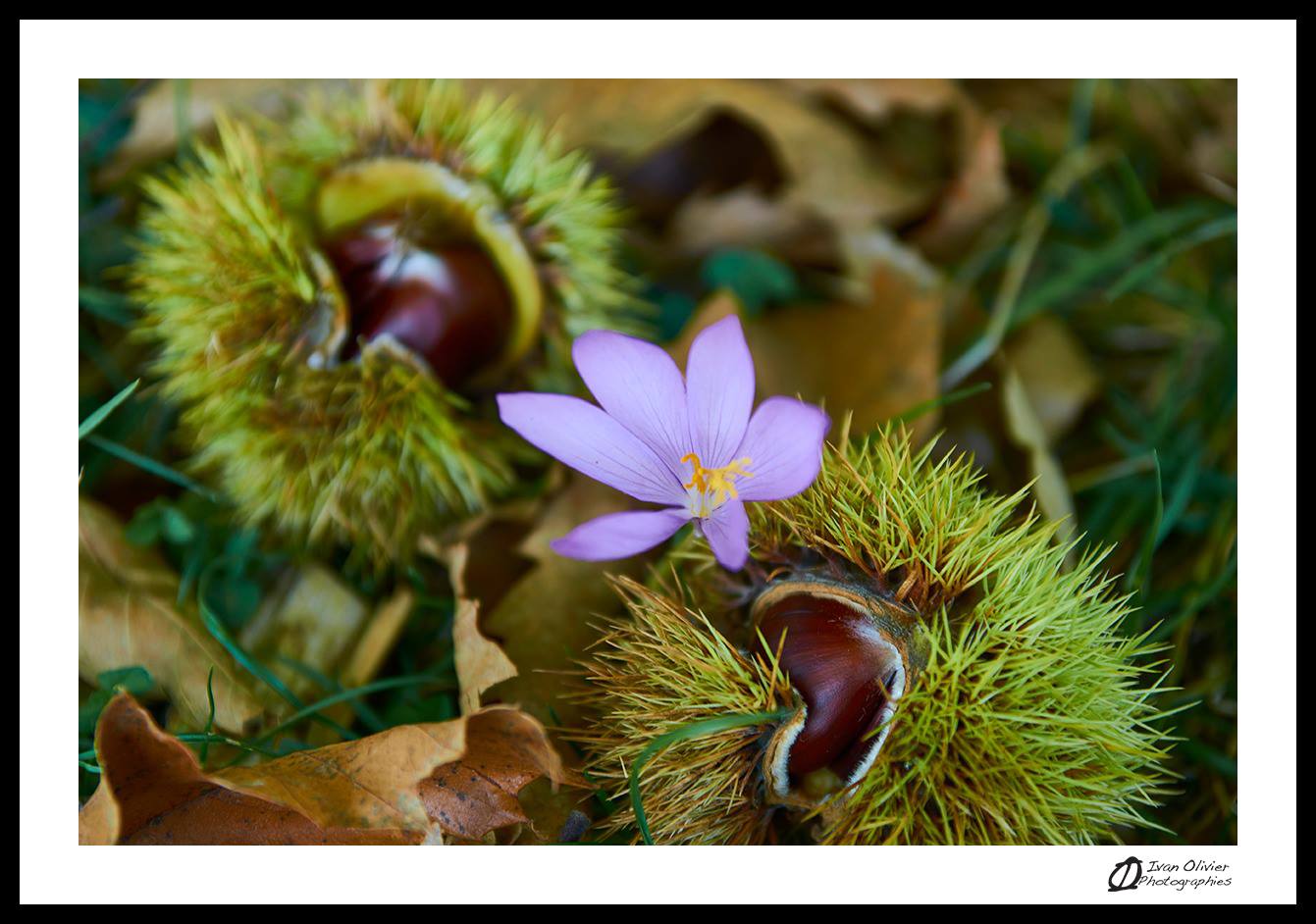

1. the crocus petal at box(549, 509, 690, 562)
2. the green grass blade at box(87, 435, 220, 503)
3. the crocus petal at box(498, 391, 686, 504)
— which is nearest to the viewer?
the crocus petal at box(549, 509, 690, 562)

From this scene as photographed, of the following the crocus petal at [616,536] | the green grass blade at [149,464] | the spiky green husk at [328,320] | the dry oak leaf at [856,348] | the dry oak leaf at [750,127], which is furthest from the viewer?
the dry oak leaf at [750,127]

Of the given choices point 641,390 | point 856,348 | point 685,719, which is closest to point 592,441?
point 641,390

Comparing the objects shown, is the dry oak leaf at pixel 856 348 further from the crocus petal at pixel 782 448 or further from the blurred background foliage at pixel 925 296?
the crocus petal at pixel 782 448

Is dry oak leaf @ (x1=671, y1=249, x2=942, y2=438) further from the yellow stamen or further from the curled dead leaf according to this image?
the yellow stamen

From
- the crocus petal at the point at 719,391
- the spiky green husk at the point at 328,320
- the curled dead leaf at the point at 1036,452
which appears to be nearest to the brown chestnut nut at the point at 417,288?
the spiky green husk at the point at 328,320

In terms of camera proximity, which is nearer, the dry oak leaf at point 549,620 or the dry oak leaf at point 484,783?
the dry oak leaf at point 484,783

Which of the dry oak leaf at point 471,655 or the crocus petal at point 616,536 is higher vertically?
the crocus petal at point 616,536

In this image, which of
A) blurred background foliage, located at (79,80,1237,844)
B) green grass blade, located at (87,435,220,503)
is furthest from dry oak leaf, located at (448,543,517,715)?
green grass blade, located at (87,435,220,503)

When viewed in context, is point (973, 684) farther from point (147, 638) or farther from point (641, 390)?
point (147, 638)
